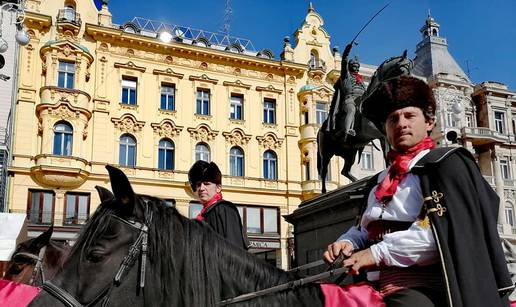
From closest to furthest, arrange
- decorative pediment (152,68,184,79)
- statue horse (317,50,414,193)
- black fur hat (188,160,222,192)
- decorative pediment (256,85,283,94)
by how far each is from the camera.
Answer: black fur hat (188,160,222,192) → statue horse (317,50,414,193) → decorative pediment (152,68,184,79) → decorative pediment (256,85,283,94)

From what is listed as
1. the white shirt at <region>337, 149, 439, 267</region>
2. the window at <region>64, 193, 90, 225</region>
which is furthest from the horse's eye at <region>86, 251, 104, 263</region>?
the window at <region>64, 193, 90, 225</region>

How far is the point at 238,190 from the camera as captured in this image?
29.8 metres

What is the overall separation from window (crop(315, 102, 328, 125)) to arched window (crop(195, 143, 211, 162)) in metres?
7.48

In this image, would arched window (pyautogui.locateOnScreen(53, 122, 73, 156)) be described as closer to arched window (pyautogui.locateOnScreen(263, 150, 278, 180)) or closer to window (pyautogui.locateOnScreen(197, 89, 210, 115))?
window (pyautogui.locateOnScreen(197, 89, 210, 115))

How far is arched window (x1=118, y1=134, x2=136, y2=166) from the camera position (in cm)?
2798

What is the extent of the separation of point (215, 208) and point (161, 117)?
25074 millimetres

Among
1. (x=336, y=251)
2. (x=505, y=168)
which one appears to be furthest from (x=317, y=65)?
(x=336, y=251)

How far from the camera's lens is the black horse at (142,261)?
219 centimetres

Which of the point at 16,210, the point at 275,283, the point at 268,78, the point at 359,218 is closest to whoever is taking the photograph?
the point at 275,283

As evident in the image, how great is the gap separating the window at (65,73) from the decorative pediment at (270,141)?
36.8 feet

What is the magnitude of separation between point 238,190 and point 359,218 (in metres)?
27.0

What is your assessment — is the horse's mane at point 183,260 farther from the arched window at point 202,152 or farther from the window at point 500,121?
the window at point 500,121

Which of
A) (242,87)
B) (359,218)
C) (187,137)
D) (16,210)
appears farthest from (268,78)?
(359,218)

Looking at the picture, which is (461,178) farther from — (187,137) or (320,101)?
(320,101)
